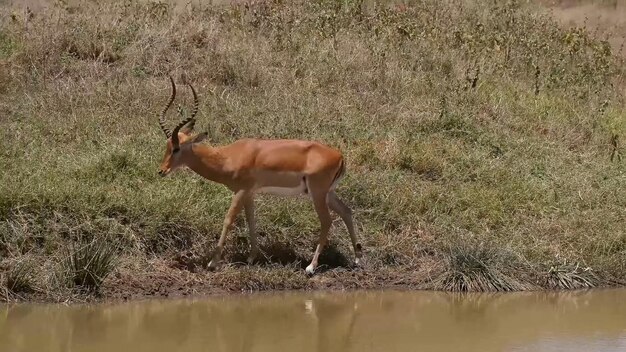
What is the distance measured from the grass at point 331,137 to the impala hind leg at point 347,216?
179mm

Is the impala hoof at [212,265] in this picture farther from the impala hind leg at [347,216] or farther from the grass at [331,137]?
the impala hind leg at [347,216]

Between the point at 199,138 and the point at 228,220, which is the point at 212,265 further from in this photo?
the point at 199,138

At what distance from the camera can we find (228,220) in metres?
12.2

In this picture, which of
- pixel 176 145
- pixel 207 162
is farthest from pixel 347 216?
pixel 176 145

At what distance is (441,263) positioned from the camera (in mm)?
12820

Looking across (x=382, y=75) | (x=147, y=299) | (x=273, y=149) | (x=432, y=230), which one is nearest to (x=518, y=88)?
(x=382, y=75)

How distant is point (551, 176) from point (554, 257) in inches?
105

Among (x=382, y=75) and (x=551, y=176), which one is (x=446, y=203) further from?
(x=382, y=75)

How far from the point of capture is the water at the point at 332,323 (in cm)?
988

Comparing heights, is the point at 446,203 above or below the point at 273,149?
below

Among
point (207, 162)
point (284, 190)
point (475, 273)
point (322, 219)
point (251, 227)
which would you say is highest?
point (207, 162)

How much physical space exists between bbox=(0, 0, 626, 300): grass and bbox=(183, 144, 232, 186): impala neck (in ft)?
1.37

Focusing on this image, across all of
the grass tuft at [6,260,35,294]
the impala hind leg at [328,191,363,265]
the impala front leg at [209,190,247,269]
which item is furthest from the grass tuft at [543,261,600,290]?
the grass tuft at [6,260,35,294]

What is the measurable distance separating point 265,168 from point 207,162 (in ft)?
2.25
